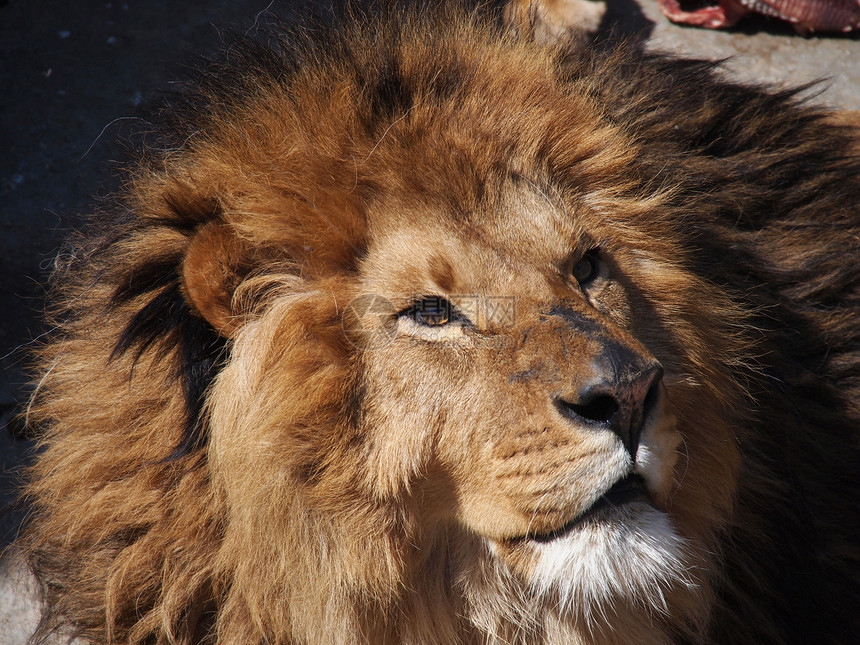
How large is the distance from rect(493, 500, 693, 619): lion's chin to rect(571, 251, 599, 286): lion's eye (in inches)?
22.1

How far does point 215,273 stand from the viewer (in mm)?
1858

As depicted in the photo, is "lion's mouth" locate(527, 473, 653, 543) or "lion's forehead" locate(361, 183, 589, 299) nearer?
"lion's mouth" locate(527, 473, 653, 543)

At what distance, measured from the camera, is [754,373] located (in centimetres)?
246

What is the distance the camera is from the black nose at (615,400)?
173 centimetres

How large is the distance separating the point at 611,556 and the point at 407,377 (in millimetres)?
573

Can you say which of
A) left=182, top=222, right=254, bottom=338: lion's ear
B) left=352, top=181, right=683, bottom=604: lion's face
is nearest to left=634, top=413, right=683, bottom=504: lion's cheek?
left=352, top=181, right=683, bottom=604: lion's face

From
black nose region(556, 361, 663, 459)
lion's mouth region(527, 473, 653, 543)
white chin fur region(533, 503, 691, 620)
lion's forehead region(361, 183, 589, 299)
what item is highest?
lion's forehead region(361, 183, 589, 299)

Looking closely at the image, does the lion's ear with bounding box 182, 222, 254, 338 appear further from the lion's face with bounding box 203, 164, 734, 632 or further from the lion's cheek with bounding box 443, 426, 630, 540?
the lion's cheek with bounding box 443, 426, 630, 540

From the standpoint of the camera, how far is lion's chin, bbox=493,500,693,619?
183 cm

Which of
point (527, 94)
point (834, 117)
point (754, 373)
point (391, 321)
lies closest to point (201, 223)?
point (391, 321)

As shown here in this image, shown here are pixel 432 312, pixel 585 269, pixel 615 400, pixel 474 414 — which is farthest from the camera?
pixel 585 269

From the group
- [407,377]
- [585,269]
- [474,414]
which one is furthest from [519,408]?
[585,269]

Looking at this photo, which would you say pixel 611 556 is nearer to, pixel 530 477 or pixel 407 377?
pixel 530 477

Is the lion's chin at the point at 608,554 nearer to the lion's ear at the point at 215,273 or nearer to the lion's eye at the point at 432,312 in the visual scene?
the lion's eye at the point at 432,312
